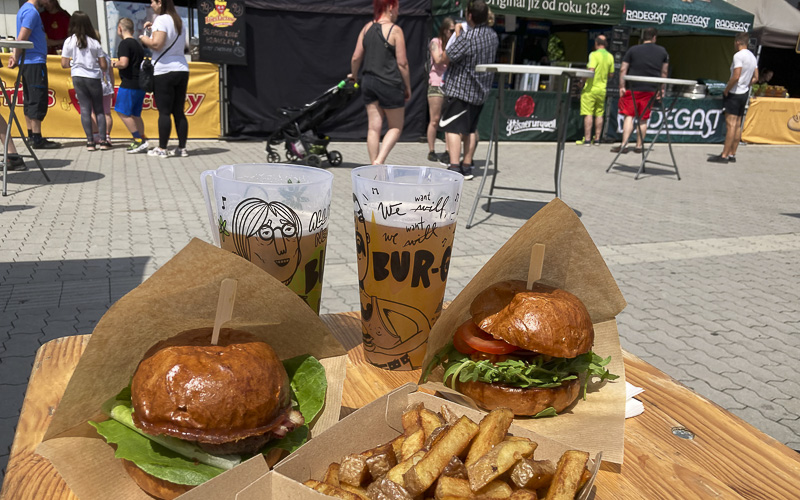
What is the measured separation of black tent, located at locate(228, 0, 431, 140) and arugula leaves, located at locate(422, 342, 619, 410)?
11.5m

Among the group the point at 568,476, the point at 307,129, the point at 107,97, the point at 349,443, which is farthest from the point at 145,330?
the point at 107,97

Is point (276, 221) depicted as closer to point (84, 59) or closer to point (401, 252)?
point (401, 252)

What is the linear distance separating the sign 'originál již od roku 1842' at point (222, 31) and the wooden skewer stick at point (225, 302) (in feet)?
37.2

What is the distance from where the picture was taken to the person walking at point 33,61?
7938 mm

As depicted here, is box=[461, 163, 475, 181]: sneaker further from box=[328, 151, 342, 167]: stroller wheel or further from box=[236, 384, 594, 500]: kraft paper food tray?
box=[236, 384, 594, 500]: kraft paper food tray

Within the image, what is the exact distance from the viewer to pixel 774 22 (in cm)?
1648

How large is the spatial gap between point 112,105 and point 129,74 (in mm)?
1735

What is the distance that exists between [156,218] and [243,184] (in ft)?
18.2

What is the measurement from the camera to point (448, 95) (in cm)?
797

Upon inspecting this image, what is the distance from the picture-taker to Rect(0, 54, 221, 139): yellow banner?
10414 mm

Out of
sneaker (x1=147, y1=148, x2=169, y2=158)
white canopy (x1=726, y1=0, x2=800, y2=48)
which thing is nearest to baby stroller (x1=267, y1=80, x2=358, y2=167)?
sneaker (x1=147, y1=148, x2=169, y2=158)

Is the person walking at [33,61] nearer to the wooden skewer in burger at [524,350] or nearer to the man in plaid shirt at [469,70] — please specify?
the man in plaid shirt at [469,70]

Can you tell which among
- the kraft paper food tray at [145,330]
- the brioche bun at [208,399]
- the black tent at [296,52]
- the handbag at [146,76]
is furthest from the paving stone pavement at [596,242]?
the brioche bun at [208,399]

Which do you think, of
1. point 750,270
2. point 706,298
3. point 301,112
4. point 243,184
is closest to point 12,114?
point 301,112
